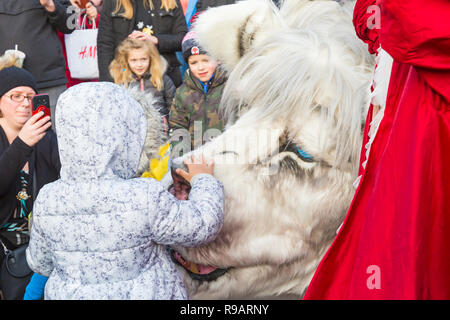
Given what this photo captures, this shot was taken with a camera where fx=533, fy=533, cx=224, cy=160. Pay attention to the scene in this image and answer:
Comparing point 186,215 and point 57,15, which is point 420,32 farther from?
point 57,15

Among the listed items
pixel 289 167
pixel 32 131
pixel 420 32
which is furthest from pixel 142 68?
pixel 420 32

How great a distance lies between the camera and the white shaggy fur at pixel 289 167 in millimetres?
1572

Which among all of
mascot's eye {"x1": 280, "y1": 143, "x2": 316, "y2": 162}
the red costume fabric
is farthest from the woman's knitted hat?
the red costume fabric

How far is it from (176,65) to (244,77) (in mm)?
1449

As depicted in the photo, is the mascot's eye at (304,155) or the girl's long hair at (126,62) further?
the girl's long hair at (126,62)

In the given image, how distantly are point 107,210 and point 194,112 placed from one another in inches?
33.0

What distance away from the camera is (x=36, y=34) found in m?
3.13

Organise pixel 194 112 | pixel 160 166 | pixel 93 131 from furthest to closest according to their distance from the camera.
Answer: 1. pixel 194 112
2. pixel 160 166
3. pixel 93 131

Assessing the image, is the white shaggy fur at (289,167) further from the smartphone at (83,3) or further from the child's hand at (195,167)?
the smartphone at (83,3)

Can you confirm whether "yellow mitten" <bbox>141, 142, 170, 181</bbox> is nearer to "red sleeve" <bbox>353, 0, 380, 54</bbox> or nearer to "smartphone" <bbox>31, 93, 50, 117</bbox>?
"smartphone" <bbox>31, 93, 50, 117</bbox>

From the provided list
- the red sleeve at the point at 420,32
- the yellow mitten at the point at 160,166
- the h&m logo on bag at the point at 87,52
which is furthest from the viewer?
the h&m logo on bag at the point at 87,52

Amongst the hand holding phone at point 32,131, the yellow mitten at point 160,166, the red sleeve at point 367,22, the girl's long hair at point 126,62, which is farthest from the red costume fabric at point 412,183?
the girl's long hair at point 126,62

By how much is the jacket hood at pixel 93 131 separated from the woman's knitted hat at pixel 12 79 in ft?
3.23
